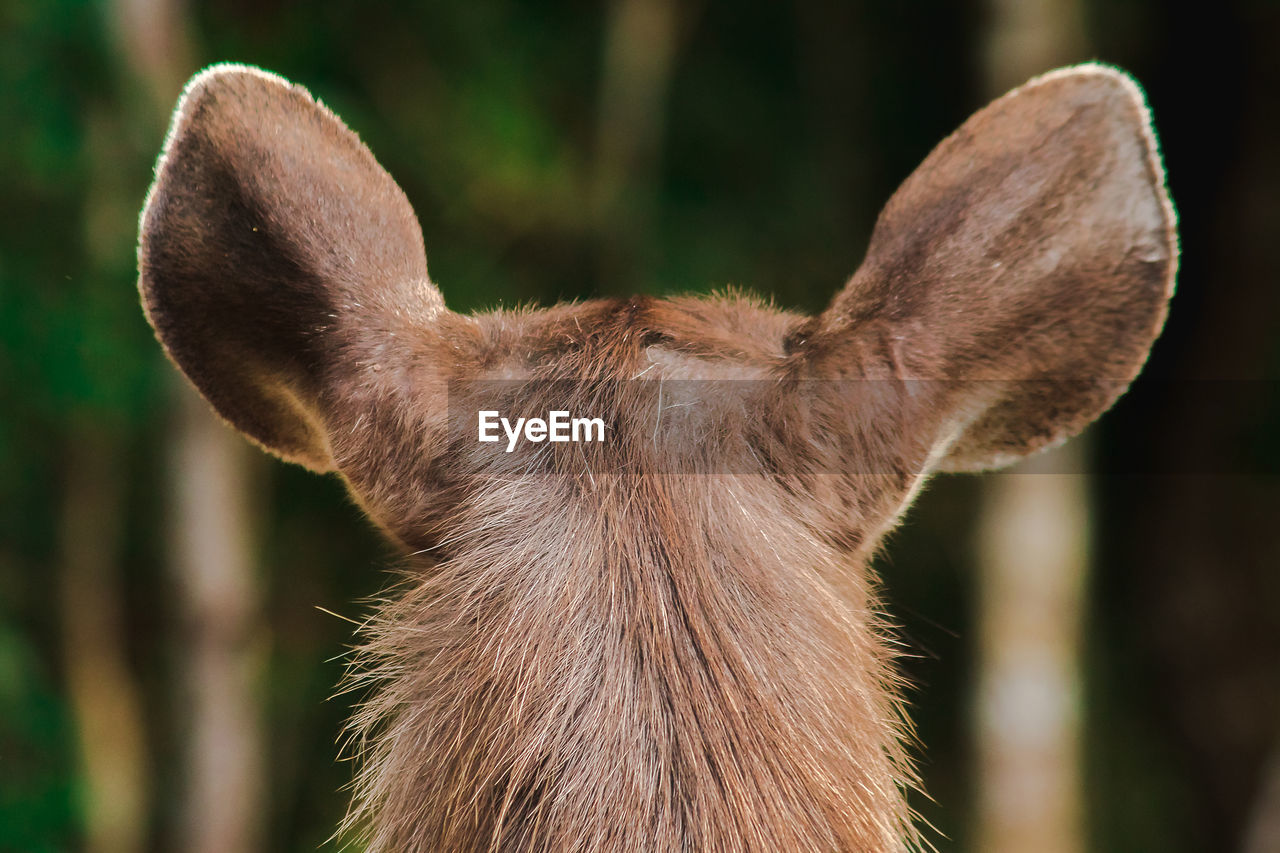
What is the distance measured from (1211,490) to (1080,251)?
6.30m

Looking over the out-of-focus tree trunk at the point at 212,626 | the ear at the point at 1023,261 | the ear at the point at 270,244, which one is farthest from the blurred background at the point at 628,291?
the ear at the point at 1023,261

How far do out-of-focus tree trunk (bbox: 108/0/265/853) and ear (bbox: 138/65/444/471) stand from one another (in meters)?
3.44

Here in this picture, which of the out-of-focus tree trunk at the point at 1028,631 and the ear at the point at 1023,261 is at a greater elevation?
the ear at the point at 1023,261

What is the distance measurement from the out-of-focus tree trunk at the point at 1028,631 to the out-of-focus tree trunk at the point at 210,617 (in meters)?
3.55

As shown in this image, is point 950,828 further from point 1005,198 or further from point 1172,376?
point 1005,198

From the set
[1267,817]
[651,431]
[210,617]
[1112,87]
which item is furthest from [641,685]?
[1267,817]

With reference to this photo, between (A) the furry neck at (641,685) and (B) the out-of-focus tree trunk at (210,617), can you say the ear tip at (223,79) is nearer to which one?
(A) the furry neck at (641,685)

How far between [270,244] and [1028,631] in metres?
4.38

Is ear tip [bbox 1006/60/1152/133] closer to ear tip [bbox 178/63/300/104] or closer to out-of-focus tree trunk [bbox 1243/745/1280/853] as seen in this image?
ear tip [bbox 178/63/300/104]

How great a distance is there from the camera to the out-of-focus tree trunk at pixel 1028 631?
4945mm

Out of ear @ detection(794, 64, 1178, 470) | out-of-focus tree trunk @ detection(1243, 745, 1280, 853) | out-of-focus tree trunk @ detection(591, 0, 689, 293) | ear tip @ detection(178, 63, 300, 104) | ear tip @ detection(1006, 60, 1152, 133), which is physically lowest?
out-of-focus tree trunk @ detection(1243, 745, 1280, 853)

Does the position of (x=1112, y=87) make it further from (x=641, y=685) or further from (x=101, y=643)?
(x=101, y=643)

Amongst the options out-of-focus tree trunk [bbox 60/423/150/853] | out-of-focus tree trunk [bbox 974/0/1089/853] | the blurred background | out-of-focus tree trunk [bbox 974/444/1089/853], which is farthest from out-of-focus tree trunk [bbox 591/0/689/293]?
out-of-focus tree trunk [bbox 60/423/150/853]

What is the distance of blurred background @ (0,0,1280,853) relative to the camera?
472cm
